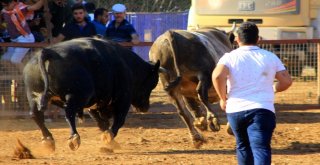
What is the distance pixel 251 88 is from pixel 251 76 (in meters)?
0.10

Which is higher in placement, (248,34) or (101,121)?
(248,34)

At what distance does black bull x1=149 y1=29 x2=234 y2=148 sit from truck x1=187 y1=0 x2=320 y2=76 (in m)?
7.17

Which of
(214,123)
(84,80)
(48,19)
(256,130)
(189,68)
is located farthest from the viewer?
(48,19)

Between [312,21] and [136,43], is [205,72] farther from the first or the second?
[312,21]

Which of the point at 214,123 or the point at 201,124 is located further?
the point at 201,124

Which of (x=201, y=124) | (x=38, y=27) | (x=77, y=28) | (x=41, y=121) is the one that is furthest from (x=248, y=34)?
(x=38, y=27)

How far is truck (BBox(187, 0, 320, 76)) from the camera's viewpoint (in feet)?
58.6

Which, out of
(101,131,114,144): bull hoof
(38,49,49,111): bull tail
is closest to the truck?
(101,131,114,144): bull hoof

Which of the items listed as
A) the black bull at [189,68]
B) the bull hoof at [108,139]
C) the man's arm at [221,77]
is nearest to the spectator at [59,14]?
the black bull at [189,68]

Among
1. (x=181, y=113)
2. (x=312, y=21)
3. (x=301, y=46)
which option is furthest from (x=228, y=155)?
(x=312, y=21)

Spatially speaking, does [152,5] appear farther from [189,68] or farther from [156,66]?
[156,66]

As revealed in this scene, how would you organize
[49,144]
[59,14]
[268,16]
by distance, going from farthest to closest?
[268,16] < [59,14] < [49,144]

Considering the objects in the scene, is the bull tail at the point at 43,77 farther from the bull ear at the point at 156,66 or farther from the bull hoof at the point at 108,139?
the bull ear at the point at 156,66

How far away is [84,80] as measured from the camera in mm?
8859
